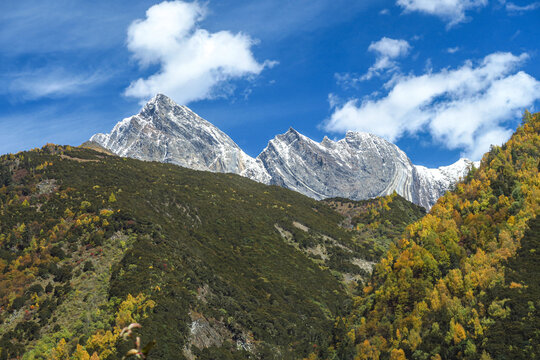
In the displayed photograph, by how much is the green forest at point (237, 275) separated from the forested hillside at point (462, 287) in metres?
0.46

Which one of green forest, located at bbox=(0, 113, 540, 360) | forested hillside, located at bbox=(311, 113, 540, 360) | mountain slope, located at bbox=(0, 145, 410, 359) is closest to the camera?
mountain slope, located at bbox=(0, 145, 410, 359)

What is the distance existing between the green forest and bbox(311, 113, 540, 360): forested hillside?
1.51ft

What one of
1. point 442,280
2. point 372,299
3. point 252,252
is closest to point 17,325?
point 252,252

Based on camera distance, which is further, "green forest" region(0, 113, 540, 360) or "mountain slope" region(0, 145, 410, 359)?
"green forest" region(0, 113, 540, 360)

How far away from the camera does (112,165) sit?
593ft

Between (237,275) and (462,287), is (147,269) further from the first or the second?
(462,287)

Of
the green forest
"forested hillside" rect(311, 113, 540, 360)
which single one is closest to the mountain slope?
the green forest

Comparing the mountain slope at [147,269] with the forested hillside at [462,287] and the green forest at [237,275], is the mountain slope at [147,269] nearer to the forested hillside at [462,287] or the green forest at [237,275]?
the green forest at [237,275]

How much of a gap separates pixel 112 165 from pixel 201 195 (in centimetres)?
4178

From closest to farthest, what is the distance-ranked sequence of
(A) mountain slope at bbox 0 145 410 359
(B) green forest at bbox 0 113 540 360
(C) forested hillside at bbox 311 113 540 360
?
(A) mountain slope at bbox 0 145 410 359 → (B) green forest at bbox 0 113 540 360 → (C) forested hillside at bbox 311 113 540 360

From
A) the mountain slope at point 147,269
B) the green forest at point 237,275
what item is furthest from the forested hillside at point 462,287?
the mountain slope at point 147,269

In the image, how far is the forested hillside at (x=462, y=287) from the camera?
321 feet

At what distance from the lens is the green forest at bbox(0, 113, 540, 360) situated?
81562mm

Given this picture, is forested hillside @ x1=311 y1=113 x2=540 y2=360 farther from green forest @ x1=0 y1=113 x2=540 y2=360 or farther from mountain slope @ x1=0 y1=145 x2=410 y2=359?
mountain slope @ x1=0 y1=145 x2=410 y2=359
